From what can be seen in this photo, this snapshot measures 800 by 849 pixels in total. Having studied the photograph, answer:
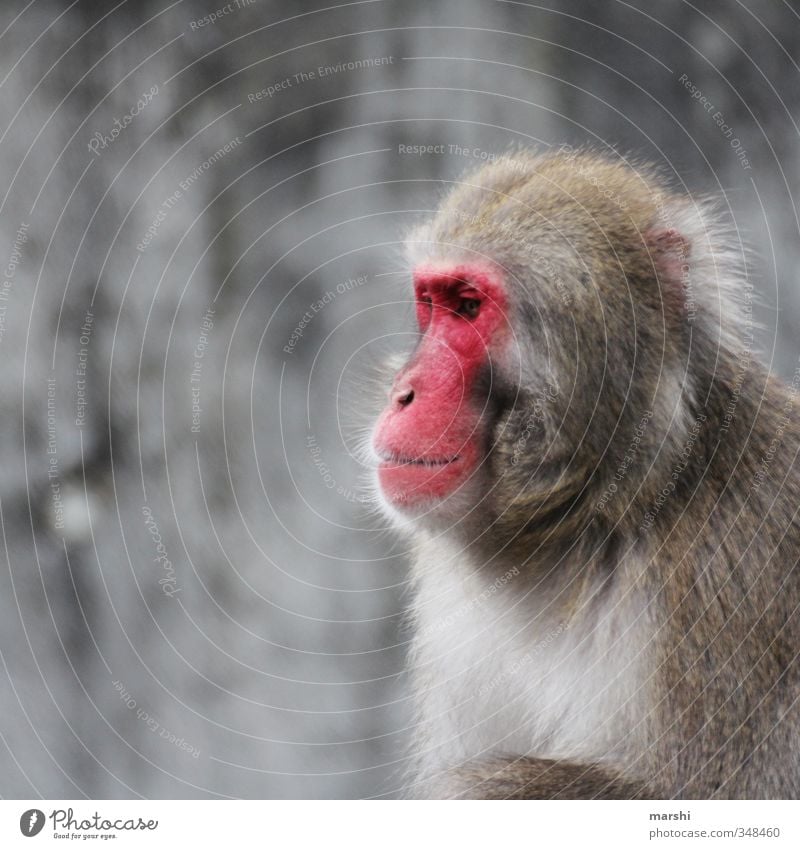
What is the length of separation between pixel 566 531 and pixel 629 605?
16 cm

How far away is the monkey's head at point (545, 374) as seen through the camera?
5.49 ft

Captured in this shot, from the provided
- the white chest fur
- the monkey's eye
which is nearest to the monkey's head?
the monkey's eye

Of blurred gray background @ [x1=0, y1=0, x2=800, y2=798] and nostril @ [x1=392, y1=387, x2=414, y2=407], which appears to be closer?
nostril @ [x1=392, y1=387, x2=414, y2=407]

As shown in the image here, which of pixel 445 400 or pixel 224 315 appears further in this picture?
pixel 224 315

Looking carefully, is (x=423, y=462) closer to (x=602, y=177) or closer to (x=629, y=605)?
(x=629, y=605)

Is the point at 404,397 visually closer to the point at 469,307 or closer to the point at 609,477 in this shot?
the point at 469,307

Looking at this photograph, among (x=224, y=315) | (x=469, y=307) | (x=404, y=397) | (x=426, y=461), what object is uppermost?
(x=224, y=315)

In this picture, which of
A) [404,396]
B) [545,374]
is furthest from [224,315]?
[545,374]

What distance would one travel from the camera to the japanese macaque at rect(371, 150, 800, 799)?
168 centimetres

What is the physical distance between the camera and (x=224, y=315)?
1.93 meters

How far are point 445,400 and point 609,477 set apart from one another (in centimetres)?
30

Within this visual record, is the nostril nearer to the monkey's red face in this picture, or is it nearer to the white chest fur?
the monkey's red face

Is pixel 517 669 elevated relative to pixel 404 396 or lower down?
lower down
